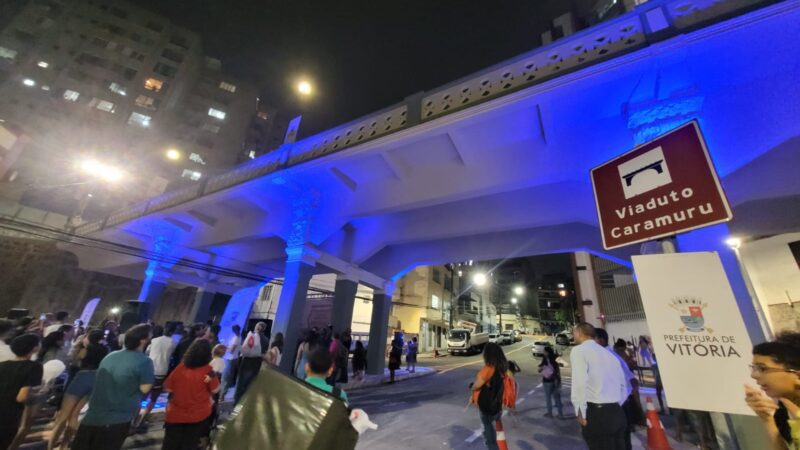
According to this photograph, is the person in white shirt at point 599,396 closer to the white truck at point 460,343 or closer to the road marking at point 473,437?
the road marking at point 473,437

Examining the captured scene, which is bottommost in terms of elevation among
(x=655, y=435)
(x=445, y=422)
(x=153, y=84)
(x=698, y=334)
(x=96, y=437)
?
(x=445, y=422)

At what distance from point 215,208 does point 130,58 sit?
130 ft

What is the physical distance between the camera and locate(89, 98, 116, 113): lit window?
3067 cm

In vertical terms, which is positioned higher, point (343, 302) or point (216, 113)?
point (216, 113)

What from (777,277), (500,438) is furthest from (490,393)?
(777,277)

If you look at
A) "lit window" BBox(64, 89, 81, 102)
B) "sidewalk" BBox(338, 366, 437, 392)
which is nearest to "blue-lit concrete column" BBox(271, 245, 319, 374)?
"sidewalk" BBox(338, 366, 437, 392)

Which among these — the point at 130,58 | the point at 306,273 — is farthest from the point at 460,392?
the point at 130,58

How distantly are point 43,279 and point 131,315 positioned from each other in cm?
1352

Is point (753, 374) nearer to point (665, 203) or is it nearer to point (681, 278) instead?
point (681, 278)

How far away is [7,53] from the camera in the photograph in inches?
1152

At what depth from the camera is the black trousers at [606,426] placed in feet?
10.2

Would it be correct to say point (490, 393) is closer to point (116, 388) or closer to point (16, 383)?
point (116, 388)

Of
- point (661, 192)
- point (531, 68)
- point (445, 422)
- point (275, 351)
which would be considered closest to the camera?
point (661, 192)

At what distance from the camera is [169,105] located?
112ft
